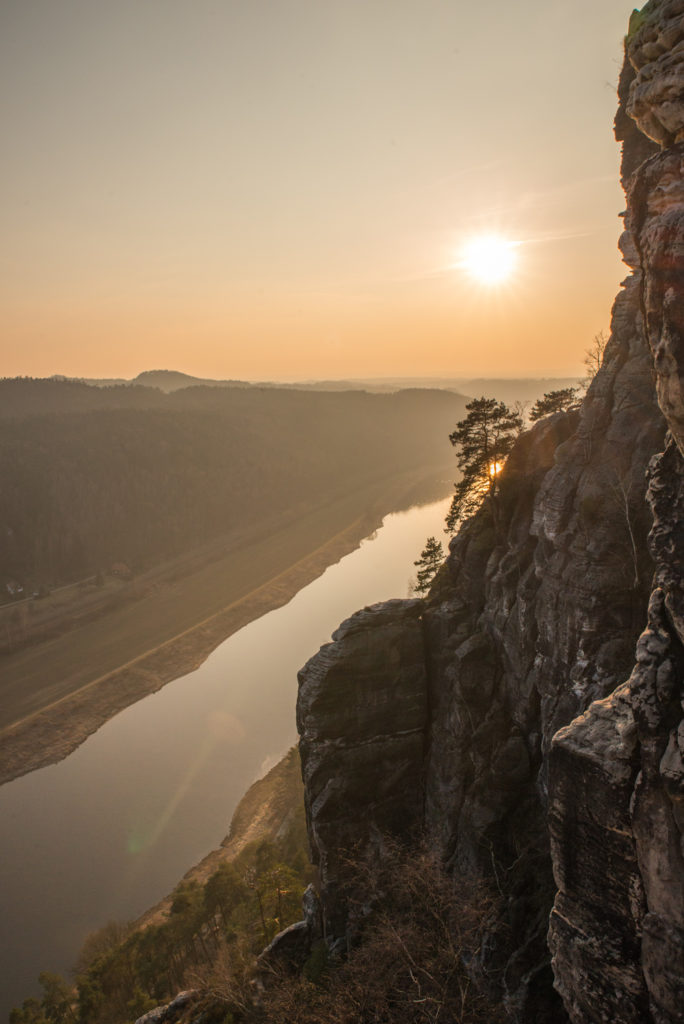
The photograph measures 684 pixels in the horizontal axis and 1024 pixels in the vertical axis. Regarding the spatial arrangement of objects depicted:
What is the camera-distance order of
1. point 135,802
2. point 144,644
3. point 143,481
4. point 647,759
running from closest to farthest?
point 647,759, point 135,802, point 144,644, point 143,481

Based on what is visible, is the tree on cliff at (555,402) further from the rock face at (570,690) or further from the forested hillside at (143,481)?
the forested hillside at (143,481)

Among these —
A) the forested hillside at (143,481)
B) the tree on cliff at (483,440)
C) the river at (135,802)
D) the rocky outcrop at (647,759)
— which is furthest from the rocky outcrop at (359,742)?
the forested hillside at (143,481)

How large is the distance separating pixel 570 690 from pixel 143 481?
111 metres

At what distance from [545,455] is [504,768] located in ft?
39.3

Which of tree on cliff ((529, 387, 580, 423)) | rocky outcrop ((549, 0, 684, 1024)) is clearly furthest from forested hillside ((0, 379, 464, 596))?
rocky outcrop ((549, 0, 684, 1024))

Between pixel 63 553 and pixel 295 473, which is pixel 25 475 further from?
pixel 295 473

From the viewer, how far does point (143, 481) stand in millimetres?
117375

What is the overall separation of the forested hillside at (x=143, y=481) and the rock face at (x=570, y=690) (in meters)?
77.2

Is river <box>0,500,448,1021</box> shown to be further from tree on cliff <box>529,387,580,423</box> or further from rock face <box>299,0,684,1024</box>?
tree on cliff <box>529,387,580,423</box>

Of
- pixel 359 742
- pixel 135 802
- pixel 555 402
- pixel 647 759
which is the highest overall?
pixel 555 402

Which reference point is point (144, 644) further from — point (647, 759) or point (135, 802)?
point (647, 759)

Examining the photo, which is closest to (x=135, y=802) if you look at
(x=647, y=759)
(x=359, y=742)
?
(x=359, y=742)

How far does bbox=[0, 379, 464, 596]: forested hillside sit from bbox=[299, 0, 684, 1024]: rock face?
77.2 m

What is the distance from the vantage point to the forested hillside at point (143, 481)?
312ft
